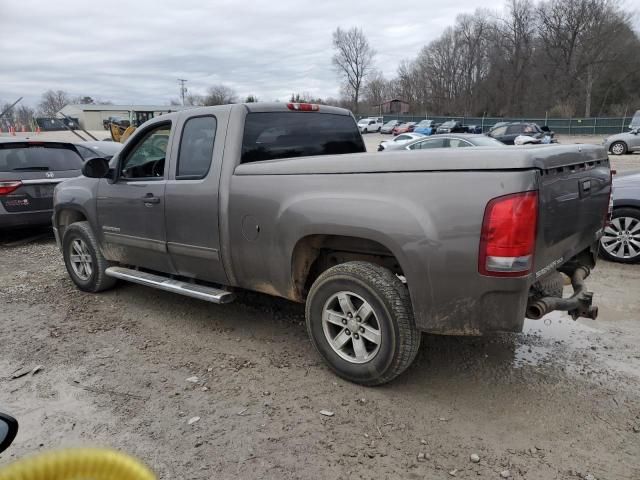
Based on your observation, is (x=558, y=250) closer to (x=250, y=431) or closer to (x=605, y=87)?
(x=250, y=431)

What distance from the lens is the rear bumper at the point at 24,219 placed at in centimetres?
707

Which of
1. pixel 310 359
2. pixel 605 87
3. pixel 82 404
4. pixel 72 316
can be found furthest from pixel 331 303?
pixel 605 87

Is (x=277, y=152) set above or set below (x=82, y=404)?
above

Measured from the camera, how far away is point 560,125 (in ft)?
161

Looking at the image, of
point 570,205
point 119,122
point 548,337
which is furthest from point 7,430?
point 119,122

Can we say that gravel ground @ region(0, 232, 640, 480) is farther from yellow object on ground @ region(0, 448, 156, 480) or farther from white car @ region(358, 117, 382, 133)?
white car @ region(358, 117, 382, 133)

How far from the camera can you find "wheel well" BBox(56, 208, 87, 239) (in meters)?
5.33

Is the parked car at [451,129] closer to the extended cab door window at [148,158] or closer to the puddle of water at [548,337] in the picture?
the puddle of water at [548,337]

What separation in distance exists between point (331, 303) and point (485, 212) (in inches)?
48.8

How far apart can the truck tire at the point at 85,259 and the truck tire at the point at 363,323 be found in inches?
111

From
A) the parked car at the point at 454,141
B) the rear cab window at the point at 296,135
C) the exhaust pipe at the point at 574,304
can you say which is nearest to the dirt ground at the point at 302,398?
the exhaust pipe at the point at 574,304

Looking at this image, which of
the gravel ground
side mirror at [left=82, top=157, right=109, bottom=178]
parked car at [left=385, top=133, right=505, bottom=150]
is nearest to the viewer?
the gravel ground

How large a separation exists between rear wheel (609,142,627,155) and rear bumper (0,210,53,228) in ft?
77.0

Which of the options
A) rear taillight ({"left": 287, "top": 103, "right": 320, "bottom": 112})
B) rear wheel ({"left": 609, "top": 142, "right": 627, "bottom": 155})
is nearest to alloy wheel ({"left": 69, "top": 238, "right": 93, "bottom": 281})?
rear taillight ({"left": 287, "top": 103, "right": 320, "bottom": 112})
